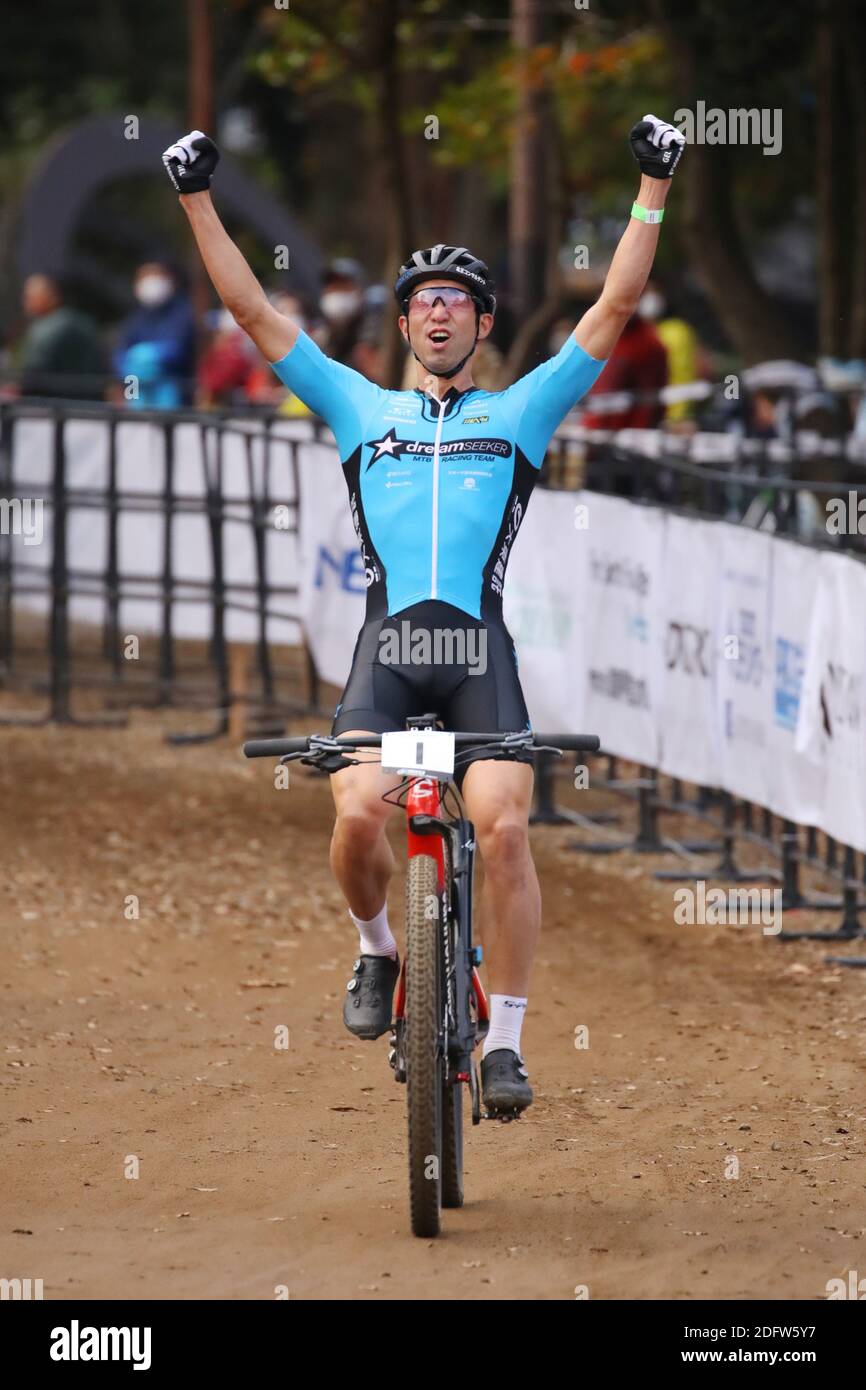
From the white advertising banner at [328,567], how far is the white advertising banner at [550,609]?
115 centimetres

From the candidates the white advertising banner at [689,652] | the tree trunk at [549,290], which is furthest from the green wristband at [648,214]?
the tree trunk at [549,290]

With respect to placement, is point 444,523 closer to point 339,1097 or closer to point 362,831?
point 362,831

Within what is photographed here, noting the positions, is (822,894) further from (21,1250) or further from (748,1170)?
(21,1250)

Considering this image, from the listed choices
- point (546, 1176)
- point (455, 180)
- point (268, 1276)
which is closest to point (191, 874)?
point (546, 1176)

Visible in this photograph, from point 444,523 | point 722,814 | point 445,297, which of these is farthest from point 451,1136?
point 722,814

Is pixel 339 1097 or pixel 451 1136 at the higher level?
pixel 451 1136

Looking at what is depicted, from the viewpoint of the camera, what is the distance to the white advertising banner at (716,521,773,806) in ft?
32.9

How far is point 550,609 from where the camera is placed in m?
11.8

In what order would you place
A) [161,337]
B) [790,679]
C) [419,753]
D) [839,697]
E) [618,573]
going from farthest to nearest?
[161,337] < [618,573] < [790,679] < [839,697] < [419,753]

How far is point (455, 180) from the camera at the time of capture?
140ft

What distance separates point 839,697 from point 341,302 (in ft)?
33.6

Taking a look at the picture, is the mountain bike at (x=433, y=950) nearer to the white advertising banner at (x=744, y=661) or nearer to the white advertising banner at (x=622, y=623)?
the white advertising banner at (x=744, y=661)

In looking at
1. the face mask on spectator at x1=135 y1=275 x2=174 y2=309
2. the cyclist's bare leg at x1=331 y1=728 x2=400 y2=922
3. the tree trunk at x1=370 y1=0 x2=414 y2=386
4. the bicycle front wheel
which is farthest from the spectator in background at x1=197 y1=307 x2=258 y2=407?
the bicycle front wheel

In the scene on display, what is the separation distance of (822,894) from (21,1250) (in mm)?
5385
